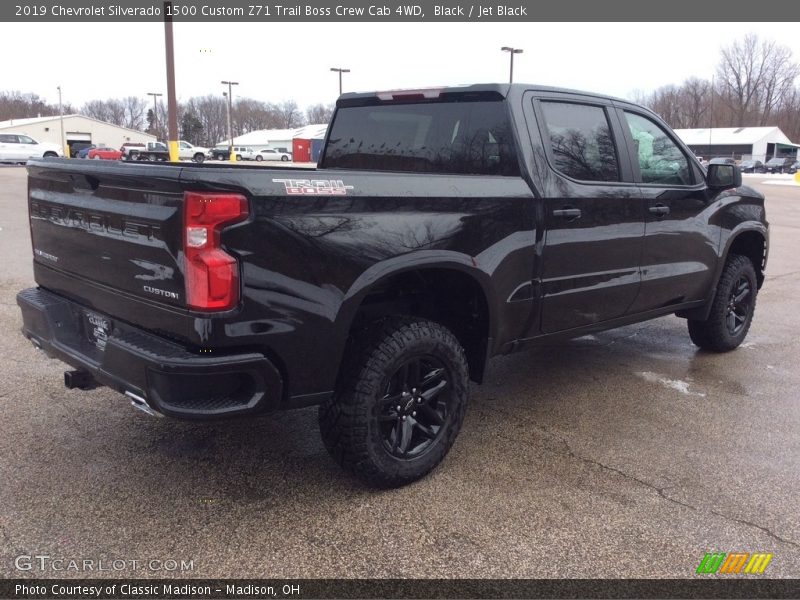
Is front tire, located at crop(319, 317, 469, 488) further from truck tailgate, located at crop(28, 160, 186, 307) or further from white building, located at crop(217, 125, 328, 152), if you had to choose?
white building, located at crop(217, 125, 328, 152)

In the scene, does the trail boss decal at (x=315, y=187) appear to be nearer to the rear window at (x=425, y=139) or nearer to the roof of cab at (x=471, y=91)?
the rear window at (x=425, y=139)

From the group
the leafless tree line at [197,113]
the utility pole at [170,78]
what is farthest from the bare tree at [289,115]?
the utility pole at [170,78]

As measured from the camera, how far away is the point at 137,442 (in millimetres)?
3721

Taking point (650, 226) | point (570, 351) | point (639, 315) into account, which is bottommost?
point (570, 351)

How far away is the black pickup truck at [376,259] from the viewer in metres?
2.62

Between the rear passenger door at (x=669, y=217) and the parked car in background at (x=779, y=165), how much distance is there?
74364 millimetres

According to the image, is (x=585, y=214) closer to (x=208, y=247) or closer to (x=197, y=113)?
(x=208, y=247)

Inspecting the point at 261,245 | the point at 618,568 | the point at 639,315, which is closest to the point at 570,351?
the point at 639,315

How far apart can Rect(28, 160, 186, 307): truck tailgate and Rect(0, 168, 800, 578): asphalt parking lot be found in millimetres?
977

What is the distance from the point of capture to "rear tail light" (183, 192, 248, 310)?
8.33ft

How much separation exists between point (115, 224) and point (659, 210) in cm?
326

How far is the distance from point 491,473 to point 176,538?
1516 mm

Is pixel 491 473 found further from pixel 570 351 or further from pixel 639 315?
pixel 570 351

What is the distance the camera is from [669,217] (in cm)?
459
